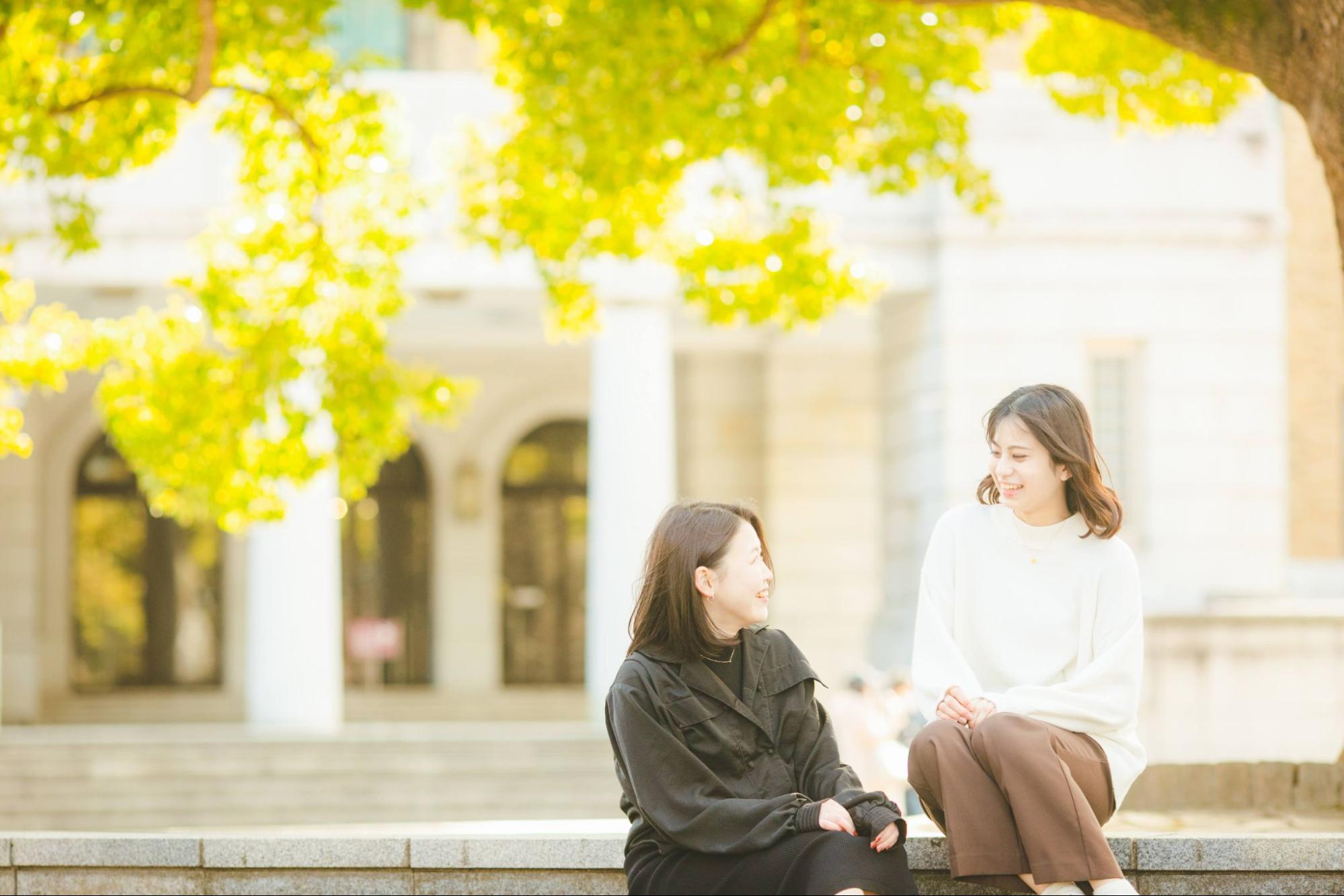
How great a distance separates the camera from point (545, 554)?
2158 centimetres

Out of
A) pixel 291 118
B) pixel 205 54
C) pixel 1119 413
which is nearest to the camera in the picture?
pixel 205 54

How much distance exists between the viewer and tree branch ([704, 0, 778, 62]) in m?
8.10

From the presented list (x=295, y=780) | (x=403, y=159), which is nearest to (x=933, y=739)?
(x=403, y=159)

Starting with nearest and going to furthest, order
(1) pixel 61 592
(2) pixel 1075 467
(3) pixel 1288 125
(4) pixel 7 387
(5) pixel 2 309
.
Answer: (2) pixel 1075 467
(5) pixel 2 309
(4) pixel 7 387
(3) pixel 1288 125
(1) pixel 61 592

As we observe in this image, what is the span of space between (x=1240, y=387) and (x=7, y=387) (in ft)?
38.5

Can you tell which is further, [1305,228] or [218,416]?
[1305,228]

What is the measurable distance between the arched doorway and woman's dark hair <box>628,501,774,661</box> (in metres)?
17.2

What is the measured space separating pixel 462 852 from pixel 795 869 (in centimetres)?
143

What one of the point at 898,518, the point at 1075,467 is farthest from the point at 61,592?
the point at 1075,467

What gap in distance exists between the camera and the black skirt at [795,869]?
3889 mm

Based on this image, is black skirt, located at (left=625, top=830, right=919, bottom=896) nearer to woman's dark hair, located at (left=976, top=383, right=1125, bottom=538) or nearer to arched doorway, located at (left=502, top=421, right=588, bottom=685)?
woman's dark hair, located at (left=976, top=383, right=1125, bottom=538)

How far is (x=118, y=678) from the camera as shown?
20781mm

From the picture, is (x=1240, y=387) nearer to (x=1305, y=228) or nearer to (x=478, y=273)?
(x=1305, y=228)

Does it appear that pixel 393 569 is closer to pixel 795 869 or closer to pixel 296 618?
pixel 296 618
